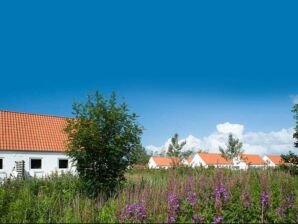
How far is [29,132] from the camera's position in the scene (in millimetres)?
29781

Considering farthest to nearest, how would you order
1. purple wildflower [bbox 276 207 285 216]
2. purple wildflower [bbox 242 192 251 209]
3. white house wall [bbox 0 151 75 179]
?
1. white house wall [bbox 0 151 75 179]
2. purple wildflower [bbox 242 192 251 209]
3. purple wildflower [bbox 276 207 285 216]

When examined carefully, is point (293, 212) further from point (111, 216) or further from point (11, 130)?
point (11, 130)

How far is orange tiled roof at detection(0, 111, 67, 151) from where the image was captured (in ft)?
90.0

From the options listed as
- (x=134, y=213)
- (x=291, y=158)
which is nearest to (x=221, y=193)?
(x=134, y=213)

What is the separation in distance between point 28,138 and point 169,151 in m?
25.0

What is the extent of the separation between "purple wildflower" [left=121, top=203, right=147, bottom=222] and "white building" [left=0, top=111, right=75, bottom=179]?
19767 mm

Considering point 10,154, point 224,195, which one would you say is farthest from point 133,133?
point 10,154

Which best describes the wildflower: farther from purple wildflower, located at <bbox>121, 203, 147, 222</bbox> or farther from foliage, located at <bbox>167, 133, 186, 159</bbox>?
foliage, located at <bbox>167, 133, 186, 159</bbox>

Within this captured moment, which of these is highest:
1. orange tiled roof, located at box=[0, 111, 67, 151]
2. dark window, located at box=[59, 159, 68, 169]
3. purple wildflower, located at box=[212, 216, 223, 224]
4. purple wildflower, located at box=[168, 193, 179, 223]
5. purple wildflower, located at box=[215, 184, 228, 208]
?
orange tiled roof, located at box=[0, 111, 67, 151]

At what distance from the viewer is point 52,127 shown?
107 ft

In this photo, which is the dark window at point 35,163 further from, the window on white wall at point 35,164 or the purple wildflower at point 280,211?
Result: the purple wildflower at point 280,211

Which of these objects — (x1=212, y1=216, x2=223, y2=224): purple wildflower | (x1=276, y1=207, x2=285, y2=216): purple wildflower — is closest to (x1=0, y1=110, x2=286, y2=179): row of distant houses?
(x1=276, y1=207, x2=285, y2=216): purple wildflower

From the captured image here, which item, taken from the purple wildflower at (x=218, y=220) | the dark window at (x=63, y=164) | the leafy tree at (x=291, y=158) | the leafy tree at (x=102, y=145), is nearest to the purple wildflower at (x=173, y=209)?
the purple wildflower at (x=218, y=220)

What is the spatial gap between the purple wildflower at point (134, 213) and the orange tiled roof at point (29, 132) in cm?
2269
